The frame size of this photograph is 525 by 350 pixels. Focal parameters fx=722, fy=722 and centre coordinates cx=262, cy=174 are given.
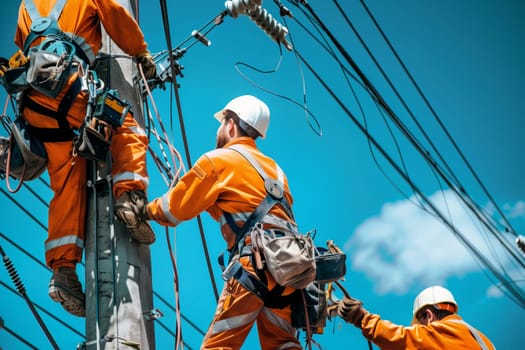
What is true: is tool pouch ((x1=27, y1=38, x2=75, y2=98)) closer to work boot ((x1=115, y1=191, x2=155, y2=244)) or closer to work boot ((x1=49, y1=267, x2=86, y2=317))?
work boot ((x1=115, y1=191, x2=155, y2=244))

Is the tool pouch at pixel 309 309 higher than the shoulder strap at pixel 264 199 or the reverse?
the reverse

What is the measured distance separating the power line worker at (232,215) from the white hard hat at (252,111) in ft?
1.37

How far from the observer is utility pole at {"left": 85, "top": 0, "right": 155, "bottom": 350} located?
372 centimetres

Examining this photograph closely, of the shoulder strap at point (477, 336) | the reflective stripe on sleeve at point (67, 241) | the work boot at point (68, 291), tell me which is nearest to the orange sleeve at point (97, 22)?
the reflective stripe on sleeve at point (67, 241)

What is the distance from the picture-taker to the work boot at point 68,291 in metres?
4.06

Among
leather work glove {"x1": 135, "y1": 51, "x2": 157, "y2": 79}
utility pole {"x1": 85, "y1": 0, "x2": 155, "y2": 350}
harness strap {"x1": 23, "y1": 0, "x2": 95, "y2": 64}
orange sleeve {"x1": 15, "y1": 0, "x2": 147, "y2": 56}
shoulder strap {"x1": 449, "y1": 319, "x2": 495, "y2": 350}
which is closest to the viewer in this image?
utility pole {"x1": 85, "y1": 0, "x2": 155, "y2": 350}

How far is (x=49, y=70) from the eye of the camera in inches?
163

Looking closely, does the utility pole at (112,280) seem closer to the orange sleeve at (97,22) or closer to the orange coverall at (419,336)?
the orange sleeve at (97,22)

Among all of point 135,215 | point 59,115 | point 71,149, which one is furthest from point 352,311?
point 59,115

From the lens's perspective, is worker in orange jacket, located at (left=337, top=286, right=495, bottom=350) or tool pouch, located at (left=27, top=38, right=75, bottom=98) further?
worker in orange jacket, located at (left=337, top=286, right=495, bottom=350)

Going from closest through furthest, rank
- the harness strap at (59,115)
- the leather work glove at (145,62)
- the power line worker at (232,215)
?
the power line worker at (232,215) < the harness strap at (59,115) < the leather work glove at (145,62)

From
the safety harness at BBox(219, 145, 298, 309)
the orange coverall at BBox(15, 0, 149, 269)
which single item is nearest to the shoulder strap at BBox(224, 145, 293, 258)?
the safety harness at BBox(219, 145, 298, 309)

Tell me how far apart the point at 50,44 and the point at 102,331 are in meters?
1.78

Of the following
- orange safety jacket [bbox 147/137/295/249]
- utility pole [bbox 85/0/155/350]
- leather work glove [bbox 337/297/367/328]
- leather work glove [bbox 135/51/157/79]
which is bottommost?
utility pole [bbox 85/0/155/350]
